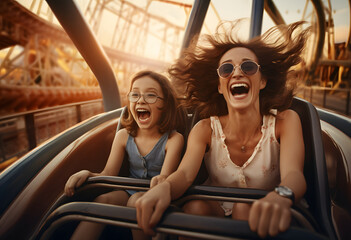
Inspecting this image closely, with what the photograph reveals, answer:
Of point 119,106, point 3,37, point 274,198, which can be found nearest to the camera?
point 274,198

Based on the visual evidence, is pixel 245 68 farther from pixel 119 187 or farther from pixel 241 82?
pixel 119 187

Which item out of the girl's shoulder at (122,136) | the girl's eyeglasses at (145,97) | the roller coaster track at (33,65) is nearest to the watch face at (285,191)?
the girl's eyeglasses at (145,97)

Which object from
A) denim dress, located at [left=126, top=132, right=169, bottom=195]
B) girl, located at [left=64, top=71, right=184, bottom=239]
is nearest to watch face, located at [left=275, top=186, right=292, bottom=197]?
girl, located at [left=64, top=71, right=184, bottom=239]

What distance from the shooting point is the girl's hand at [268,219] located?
1.70 feet

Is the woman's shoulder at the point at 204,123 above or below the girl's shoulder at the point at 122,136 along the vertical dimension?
above

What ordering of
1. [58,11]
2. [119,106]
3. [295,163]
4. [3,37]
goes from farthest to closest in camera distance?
[3,37]
[119,106]
[58,11]
[295,163]

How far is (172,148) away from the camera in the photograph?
1.12 meters

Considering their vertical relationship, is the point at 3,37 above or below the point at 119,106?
above

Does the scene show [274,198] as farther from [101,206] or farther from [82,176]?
[82,176]

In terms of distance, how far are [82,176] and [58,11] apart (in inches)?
34.6

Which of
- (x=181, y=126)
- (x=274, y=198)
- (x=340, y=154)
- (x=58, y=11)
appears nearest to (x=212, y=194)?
(x=274, y=198)

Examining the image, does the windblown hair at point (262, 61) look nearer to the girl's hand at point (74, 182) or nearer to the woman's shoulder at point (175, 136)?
the woman's shoulder at point (175, 136)

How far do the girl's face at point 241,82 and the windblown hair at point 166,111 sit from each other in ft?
1.09

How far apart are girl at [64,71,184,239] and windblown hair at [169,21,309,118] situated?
0.16 m
